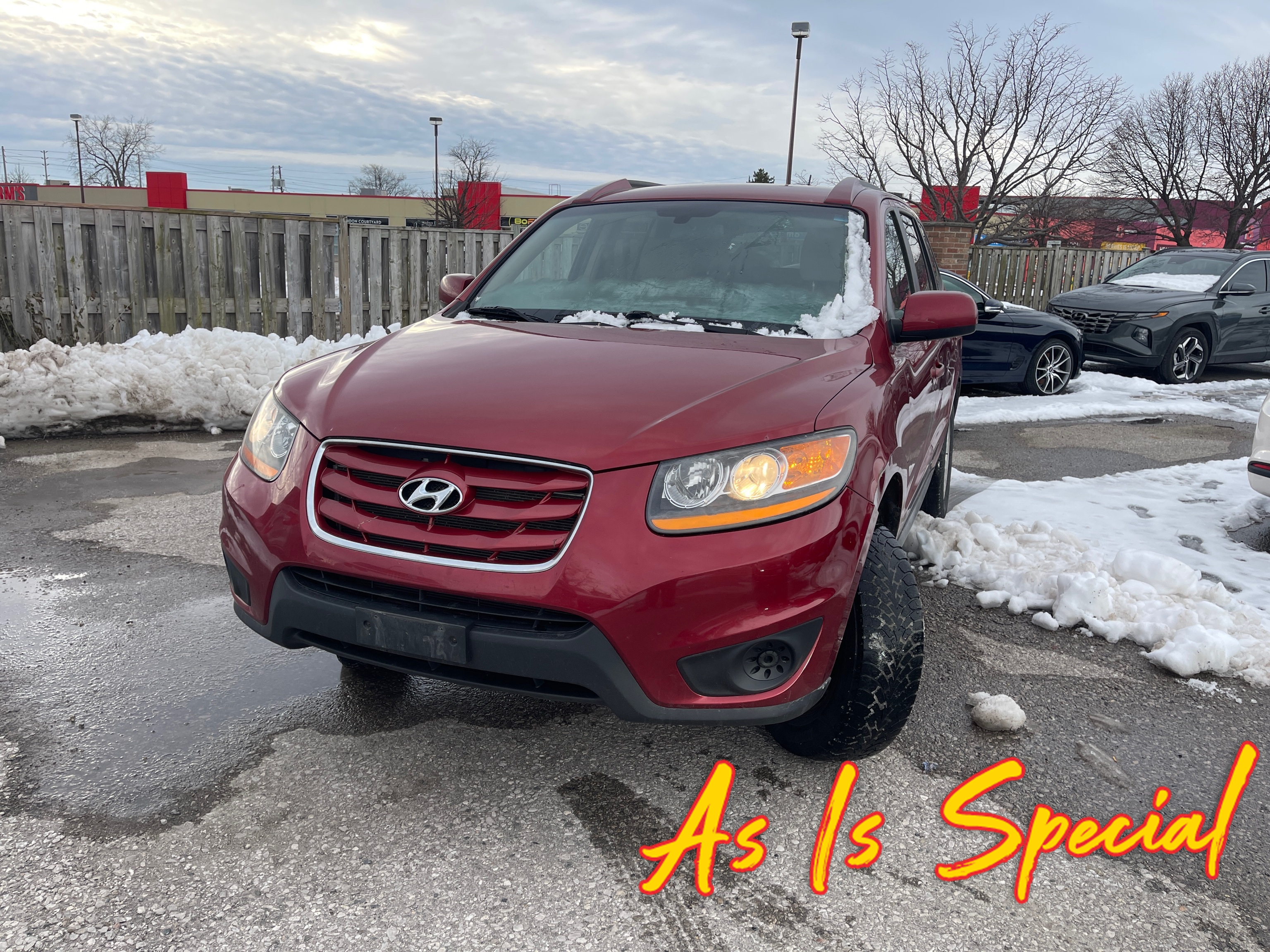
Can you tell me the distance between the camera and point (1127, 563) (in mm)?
4141

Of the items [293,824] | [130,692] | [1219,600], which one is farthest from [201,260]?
[1219,600]

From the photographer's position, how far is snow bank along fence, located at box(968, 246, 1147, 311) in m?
17.0

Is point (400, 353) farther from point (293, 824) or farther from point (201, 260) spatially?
point (201, 260)

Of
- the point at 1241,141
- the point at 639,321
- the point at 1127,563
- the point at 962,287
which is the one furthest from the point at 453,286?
the point at 1241,141

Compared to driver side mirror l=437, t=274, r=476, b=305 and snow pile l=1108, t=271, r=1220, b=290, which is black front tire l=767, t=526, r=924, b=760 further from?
snow pile l=1108, t=271, r=1220, b=290

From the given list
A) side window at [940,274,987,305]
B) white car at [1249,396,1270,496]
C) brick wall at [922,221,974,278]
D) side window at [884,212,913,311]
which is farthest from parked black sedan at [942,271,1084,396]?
side window at [884,212,913,311]

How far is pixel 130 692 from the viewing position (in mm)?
3059

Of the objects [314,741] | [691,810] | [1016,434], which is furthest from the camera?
[1016,434]

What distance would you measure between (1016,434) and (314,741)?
7.06 meters

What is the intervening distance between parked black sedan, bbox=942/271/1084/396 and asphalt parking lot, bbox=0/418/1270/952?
22.2 ft

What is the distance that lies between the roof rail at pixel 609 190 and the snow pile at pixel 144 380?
2843 mm

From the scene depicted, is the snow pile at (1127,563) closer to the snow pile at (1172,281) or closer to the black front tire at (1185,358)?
the black front tire at (1185,358)

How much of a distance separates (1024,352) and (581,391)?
877 cm

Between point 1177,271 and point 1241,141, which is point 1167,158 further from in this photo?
point 1177,271
